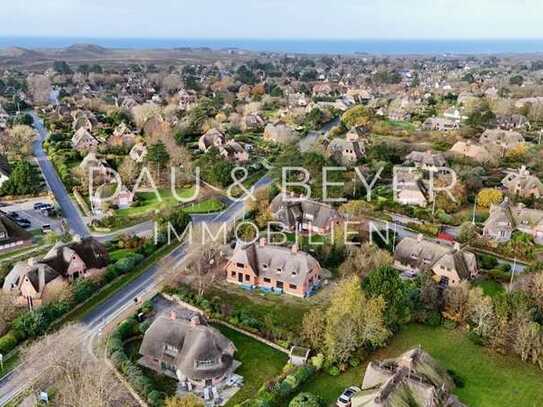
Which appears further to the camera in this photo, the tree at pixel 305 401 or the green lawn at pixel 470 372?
the green lawn at pixel 470 372

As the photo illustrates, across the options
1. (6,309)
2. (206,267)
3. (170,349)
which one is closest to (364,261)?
(206,267)

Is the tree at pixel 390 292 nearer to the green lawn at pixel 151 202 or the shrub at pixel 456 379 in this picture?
the shrub at pixel 456 379

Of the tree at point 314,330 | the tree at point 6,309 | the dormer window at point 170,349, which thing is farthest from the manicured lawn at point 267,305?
the tree at point 6,309

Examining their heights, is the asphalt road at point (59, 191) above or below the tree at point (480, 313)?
below

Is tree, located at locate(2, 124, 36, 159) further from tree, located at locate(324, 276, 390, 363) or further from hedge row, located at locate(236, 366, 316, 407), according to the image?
hedge row, located at locate(236, 366, 316, 407)

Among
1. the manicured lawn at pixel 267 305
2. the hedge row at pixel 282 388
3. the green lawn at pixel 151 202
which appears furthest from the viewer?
the green lawn at pixel 151 202

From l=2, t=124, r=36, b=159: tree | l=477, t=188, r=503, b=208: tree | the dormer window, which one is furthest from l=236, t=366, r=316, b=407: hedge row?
l=2, t=124, r=36, b=159: tree

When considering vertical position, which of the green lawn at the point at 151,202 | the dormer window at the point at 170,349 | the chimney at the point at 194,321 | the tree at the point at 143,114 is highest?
the tree at the point at 143,114
